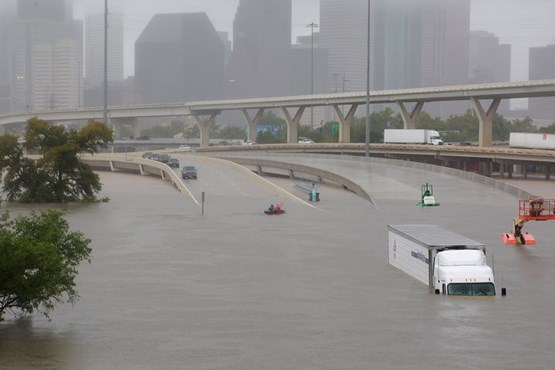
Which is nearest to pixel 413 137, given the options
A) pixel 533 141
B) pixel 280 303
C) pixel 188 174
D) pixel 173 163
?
pixel 533 141

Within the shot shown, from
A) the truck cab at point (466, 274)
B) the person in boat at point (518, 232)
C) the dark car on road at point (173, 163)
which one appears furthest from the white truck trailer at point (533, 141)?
the truck cab at point (466, 274)

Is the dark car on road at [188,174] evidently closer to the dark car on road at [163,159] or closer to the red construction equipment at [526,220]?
the dark car on road at [163,159]

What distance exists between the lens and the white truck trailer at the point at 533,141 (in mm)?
114062

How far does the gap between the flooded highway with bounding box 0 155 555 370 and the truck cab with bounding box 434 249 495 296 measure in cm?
78

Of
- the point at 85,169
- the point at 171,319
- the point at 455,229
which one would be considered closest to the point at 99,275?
the point at 171,319

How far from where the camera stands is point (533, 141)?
387ft

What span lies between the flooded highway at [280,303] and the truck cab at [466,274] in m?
0.78

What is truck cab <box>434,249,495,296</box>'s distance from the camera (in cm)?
3803

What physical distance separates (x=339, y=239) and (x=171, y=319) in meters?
22.8

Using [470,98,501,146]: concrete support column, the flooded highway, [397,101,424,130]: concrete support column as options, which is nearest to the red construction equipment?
the flooded highway

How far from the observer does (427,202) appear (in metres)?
74.1

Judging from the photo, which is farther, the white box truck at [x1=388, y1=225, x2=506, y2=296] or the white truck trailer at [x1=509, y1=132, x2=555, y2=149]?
the white truck trailer at [x1=509, y1=132, x2=555, y2=149]

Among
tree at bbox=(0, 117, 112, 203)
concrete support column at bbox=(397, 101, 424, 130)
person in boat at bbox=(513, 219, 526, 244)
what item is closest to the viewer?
person in boat at bbox=(513, 219, 526, 244)

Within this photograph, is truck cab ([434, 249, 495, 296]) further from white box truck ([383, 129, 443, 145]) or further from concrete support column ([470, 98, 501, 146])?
white box truck ([383, 129, 443, 145])
